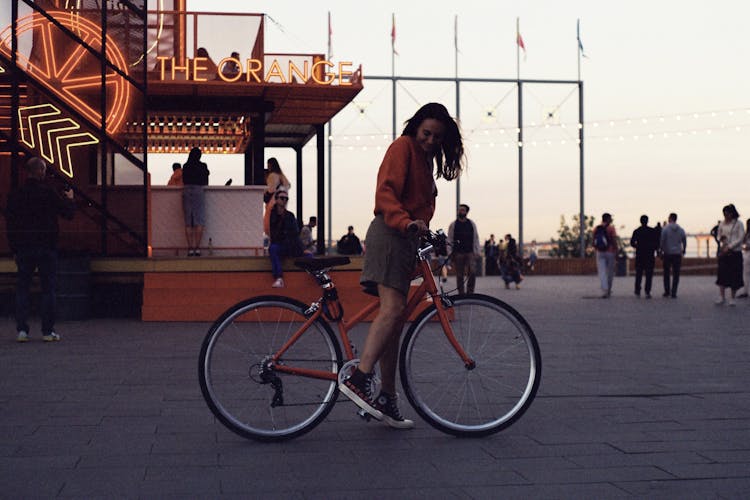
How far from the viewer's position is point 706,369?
319 inches

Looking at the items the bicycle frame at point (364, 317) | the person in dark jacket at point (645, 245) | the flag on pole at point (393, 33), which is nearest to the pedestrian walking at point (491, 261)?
the flag on pole at point (393, 33)

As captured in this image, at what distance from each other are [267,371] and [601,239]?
16.4 m

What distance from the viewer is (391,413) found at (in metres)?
5.33

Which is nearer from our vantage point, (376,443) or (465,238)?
(376,443)

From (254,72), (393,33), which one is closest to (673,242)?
(254,72)

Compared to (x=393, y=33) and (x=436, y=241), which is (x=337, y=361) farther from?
(x=393, y=33)

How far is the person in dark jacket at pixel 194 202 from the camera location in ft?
55.3

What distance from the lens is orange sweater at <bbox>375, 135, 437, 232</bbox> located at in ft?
16.8

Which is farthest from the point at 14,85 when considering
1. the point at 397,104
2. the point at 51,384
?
the point at 397,104

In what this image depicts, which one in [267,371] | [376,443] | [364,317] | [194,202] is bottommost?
[376,443]

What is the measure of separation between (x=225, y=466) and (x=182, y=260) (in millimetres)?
9232

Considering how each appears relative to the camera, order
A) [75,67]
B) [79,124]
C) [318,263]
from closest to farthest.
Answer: [318,263] → [79,124] → [75,67]

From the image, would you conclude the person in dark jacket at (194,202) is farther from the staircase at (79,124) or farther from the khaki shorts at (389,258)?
the khaki shorts at (389,258)

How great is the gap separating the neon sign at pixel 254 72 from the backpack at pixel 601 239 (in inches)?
230
